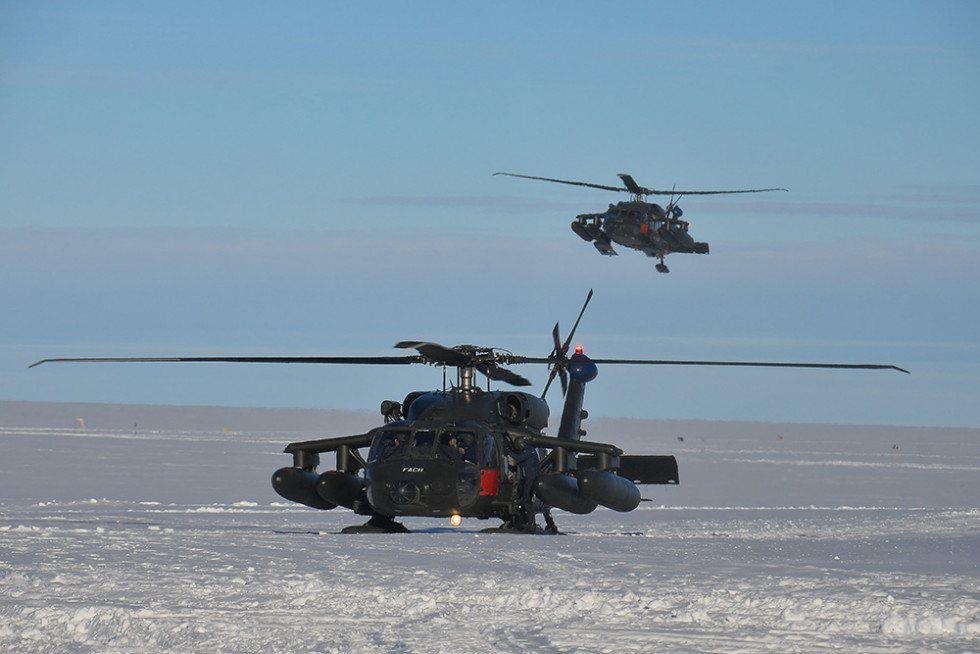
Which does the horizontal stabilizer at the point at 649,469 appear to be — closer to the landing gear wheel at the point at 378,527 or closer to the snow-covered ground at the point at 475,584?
the snow-covered ground at the point at 475,584

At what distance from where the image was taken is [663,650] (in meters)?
11.9

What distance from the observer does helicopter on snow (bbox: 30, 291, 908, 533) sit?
68.7 feet

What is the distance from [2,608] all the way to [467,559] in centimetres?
650

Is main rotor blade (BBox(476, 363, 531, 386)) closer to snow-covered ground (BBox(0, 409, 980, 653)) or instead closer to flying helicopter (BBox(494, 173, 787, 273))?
snow-covered ground (BBox(0, 409, 980, 653))

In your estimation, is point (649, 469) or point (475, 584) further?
point (649, 469)

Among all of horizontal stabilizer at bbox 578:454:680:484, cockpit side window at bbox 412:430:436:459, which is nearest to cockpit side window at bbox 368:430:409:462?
cockpit side window at bbox 412:430:436:459

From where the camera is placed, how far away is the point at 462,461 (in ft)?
70.2

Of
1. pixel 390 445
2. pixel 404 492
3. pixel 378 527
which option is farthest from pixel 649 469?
pixel 404 492

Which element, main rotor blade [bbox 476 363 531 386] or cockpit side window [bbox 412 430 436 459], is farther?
main rotor blade [bbox 476 363 531 386]

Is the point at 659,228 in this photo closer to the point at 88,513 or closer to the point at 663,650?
the point at 88,513

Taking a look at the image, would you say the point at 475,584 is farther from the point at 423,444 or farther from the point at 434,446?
the point at 423,444

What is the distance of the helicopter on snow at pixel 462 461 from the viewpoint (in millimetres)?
20953

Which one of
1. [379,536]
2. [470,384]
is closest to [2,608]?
[379,536]

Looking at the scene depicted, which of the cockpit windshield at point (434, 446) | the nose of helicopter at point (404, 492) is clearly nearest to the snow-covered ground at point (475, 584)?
the nose of helicopter at point (404, 492)
